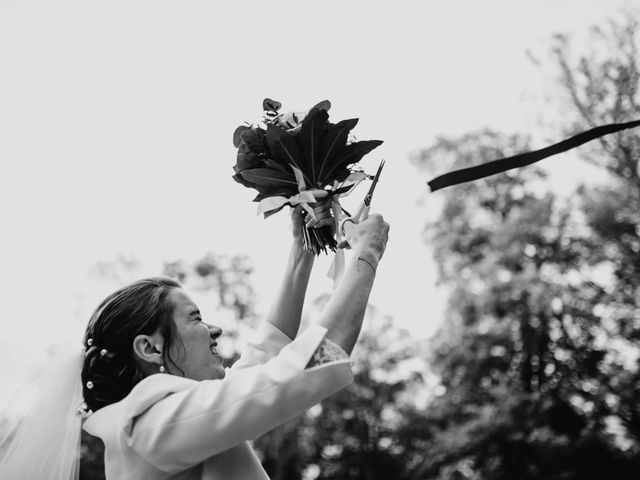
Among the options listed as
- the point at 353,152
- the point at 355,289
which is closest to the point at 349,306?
the point at 355,289

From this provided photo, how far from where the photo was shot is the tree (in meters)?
19.0

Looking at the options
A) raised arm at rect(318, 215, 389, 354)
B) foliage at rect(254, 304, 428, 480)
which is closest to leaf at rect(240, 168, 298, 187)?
raised arm at rect(318, 215, 389, 354)

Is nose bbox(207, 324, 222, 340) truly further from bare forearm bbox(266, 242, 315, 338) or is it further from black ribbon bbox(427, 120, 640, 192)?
black ribbon bbox(427, 120, 640, 192)

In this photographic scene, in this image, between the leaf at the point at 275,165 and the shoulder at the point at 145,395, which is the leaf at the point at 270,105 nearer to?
the leaf at the point at 275,165

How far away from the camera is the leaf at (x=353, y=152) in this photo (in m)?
3.12

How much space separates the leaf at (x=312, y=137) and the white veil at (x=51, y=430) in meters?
1.24

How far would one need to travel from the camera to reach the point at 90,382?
8.32 feet

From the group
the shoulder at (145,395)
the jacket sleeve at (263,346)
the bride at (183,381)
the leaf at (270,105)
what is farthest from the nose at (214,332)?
the leaf at (270,105)

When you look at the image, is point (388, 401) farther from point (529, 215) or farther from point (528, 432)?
point (529, 215)

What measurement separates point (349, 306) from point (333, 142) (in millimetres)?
1137

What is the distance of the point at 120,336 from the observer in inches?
98.0

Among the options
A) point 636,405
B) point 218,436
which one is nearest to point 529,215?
point 636,405

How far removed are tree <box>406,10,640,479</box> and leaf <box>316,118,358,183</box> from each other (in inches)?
665

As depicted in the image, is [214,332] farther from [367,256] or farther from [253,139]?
[253,139]
